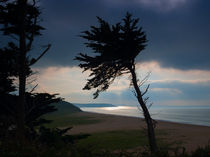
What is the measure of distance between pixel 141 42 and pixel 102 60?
272 centimetres

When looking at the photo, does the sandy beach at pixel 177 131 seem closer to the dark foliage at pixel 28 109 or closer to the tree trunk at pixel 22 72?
the dark foliage at pixel 28 109

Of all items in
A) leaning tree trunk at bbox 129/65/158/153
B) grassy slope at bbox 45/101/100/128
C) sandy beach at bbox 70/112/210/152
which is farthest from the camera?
grassy slope at bbox 45/101/100/128

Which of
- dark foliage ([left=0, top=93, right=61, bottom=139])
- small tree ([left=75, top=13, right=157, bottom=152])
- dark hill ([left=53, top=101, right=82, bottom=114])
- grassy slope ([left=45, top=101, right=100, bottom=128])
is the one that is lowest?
grassy slope ([left=45, top=101, right=100, bottom=128])

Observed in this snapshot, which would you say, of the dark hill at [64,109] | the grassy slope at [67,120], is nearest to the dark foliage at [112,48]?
the grassy slope at [67,120]

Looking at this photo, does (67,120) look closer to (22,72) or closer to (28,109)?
(28,109)

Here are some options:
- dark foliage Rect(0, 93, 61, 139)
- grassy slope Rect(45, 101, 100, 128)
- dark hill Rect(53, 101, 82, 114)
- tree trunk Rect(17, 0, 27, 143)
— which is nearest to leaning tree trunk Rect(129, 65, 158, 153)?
dark foliage Rect(0, 93, 61, 139)

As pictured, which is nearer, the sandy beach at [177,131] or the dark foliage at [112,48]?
the dark foliage at [112,48]

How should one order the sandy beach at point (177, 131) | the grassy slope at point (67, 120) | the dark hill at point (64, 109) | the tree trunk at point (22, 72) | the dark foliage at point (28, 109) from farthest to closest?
the dark hill at point (64, 109)
the grassy slope at point (67, 120)
the sandy beach at point (177, 131)
the dark foliage at point (28, 109)
the tree trunk at point (22, 72)

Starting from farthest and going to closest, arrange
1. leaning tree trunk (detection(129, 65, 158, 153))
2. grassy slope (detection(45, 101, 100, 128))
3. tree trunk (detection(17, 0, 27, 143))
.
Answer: grassy slope (detection(45, 101, 100, 128)) → leaning tree trunk (detection(129, 65, 158, 153)) → tree trunk (detection(17, 0, 27, 143))

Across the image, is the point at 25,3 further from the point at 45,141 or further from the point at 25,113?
the point at 45,141

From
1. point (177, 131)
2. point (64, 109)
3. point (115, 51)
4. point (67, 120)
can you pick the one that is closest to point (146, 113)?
point (115, 51)

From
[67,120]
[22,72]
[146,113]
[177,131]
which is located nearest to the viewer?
[22,72]

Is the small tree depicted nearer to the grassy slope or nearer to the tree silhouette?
the tree silhouette

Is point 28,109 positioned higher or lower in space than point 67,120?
higher
